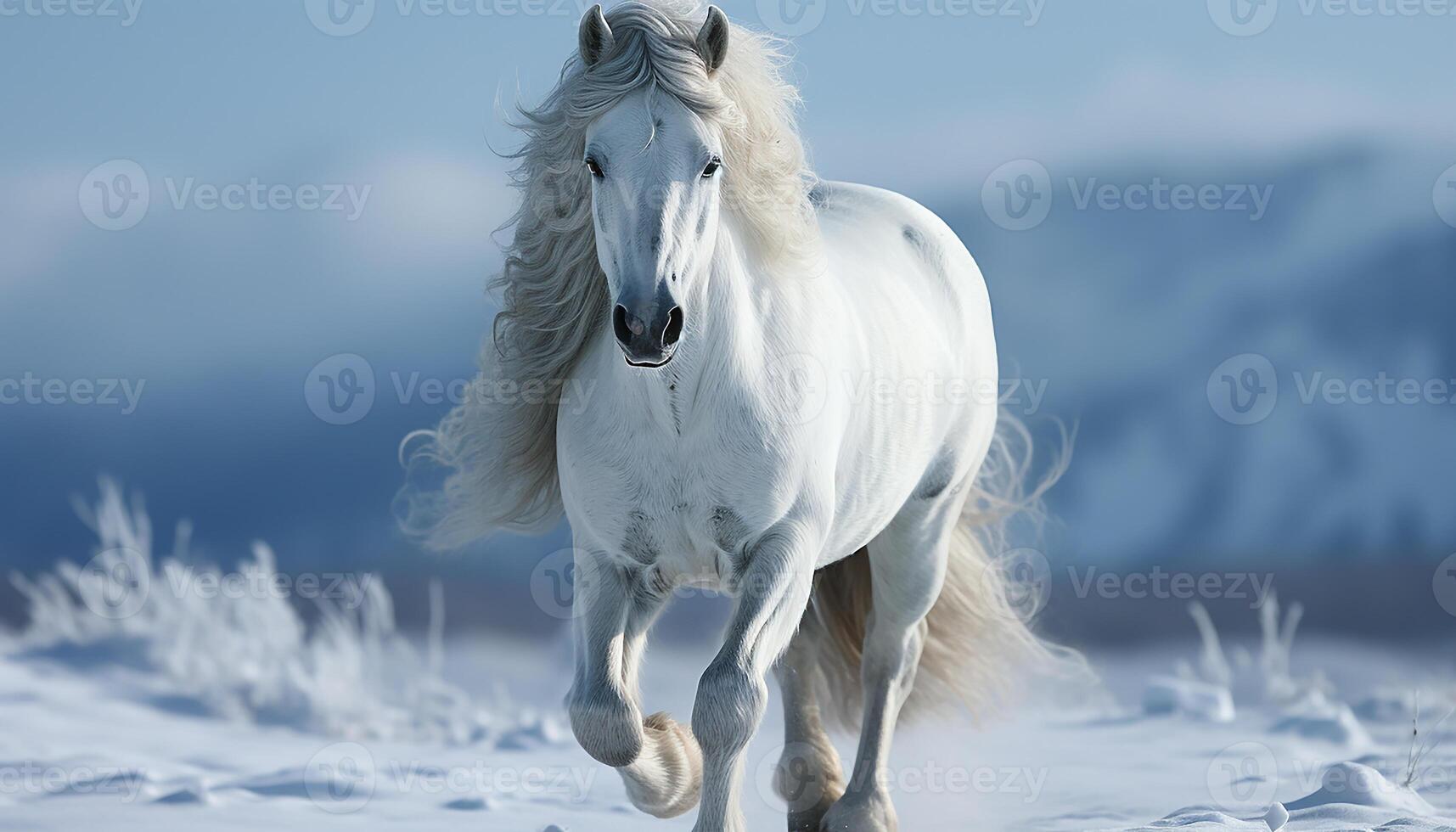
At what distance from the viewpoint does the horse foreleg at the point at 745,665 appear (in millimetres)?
3406

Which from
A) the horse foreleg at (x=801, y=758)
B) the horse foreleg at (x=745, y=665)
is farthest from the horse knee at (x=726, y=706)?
the horse foreleg at (x=801, y=758)

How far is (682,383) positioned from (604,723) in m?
0.86

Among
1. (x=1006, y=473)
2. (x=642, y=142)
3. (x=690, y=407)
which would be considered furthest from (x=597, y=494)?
(x=1006, y=473)

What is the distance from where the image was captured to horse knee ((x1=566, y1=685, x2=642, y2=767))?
354cm

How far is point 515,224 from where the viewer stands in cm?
379

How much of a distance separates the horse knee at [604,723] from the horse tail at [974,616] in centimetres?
146

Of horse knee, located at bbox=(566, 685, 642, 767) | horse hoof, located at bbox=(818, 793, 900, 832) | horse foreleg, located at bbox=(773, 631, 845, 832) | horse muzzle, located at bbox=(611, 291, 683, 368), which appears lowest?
horse hoof, located at bbox=(818, 793, 900, 832)

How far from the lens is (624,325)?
2971mm

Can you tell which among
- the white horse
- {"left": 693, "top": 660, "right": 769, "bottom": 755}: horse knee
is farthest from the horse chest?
{"left": 693, "top": 660, "right": 769, "bottom": 755}: horse knee

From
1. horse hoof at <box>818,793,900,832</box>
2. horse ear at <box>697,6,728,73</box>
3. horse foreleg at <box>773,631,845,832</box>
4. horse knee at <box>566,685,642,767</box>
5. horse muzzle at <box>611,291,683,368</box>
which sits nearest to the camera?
horse muzzle at <box>611,291,683,368</box>

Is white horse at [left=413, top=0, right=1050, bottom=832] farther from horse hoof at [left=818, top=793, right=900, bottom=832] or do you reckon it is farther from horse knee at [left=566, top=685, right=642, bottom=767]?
horse hoof at [left=818, top=793, right=900, bottom=832]

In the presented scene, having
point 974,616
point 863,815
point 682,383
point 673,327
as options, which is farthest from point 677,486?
point 974,616

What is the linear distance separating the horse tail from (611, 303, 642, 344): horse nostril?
2.22 meters

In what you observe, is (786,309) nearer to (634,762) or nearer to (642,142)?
(642,142)
